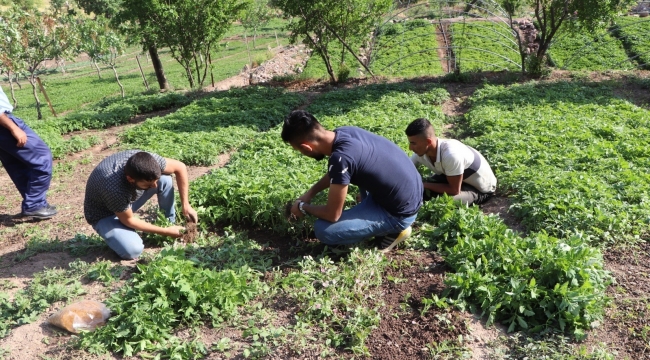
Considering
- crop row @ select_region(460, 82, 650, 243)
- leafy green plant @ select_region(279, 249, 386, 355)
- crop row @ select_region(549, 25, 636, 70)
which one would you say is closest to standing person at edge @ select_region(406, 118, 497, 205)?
crop row @ select_region(460, 82, 650, 243)

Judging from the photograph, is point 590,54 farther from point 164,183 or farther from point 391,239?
point 164,183

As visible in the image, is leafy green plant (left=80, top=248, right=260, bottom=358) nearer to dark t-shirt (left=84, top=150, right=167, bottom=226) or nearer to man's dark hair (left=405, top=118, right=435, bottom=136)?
dark t-shirt (left=84, top=150, right=167, bottom=226)

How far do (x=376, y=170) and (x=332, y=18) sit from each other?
43.1 ft

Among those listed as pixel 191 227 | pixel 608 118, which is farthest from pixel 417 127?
pixel 608 118

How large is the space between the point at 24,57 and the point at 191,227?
14.5 meters

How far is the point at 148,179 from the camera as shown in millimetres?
4039

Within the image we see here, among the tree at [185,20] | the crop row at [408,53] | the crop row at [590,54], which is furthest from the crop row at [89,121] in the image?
the crop row at [590,54]

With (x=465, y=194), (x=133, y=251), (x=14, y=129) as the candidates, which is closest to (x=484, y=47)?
(x=465, y=194)

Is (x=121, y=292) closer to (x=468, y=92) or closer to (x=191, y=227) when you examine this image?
(x=191, y=227)

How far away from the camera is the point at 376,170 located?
4.00 m

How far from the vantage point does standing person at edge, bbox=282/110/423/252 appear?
3838mm

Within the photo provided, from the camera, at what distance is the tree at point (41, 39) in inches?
610

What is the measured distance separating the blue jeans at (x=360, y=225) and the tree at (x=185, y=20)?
45.2 ft

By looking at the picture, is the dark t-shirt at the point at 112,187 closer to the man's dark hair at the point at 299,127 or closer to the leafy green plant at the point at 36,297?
the leafy green plant at the point at 36,297
